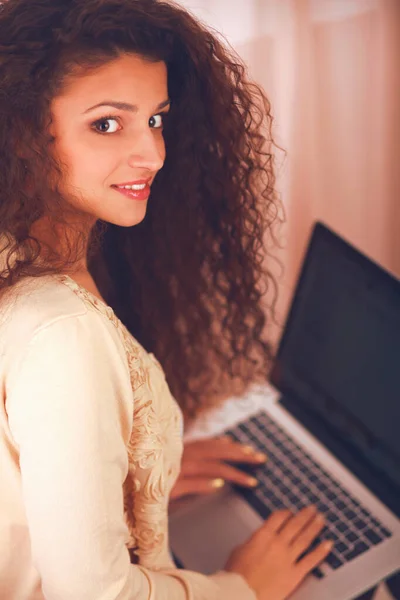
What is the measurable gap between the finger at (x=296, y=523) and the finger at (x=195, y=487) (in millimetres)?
143

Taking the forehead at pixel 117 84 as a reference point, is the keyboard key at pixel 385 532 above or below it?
below

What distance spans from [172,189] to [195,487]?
489 millimetres

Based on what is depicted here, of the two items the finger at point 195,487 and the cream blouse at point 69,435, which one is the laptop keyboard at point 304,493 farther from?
the cream blouse at point 69,435

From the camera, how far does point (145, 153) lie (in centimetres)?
84

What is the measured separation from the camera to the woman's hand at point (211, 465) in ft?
3.84

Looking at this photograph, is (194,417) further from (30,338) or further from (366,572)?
(30,338)

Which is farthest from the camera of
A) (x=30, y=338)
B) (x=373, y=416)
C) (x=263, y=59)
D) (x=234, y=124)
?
(x=263, y=59)

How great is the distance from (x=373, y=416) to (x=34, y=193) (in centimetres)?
64

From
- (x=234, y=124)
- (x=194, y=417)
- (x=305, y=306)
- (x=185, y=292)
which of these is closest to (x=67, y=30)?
(x=234, y=124)

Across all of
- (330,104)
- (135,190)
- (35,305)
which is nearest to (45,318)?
(35,305)

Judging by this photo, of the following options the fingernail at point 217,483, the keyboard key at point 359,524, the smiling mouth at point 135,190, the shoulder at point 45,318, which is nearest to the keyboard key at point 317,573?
the keyboard key at point 359,524

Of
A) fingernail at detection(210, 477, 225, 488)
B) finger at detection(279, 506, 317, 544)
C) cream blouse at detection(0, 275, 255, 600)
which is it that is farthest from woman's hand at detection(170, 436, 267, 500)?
cream blouse at detection(0, 275, 255, 600)

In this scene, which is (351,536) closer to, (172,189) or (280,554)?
(280,554)

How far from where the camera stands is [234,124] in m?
0.99
